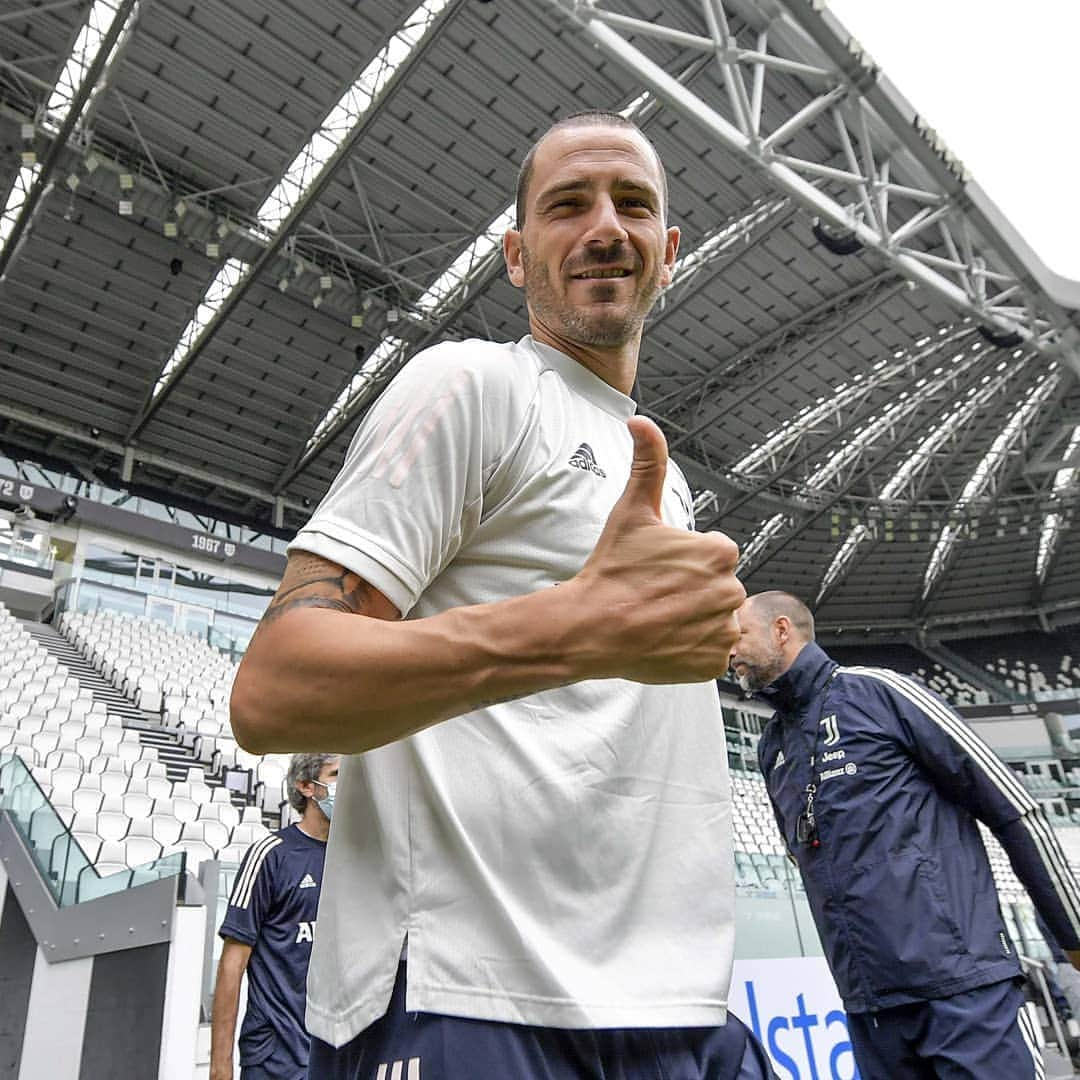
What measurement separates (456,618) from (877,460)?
24286mm

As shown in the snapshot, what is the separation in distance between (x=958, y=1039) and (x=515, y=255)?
6.85 ft

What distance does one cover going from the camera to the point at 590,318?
114cm

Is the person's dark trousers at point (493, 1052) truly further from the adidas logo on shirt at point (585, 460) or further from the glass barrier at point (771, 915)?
the glass barrier at point (771, 915)

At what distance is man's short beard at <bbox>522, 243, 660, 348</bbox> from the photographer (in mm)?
1146

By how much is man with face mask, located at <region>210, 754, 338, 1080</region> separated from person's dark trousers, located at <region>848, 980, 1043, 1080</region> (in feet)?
5.77

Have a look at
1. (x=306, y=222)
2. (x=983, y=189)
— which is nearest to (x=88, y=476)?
(x=306, y=222)

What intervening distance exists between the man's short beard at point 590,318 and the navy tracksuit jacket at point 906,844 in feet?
5.93

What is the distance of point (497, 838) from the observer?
84cm

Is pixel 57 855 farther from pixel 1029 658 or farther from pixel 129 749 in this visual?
pixel 1029 658

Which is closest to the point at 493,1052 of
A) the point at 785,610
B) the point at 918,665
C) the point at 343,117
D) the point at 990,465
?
the point at 785,610

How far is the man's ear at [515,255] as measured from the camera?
128 cm

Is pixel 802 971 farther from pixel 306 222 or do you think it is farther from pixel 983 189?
pixel 306 222

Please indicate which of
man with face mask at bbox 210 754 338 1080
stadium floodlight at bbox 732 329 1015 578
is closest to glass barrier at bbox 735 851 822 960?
man with face mask at bbox 210 754 338 1080

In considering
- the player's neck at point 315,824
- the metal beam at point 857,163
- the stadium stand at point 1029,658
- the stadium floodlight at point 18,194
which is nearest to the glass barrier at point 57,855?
the player's neck at point 315,824
